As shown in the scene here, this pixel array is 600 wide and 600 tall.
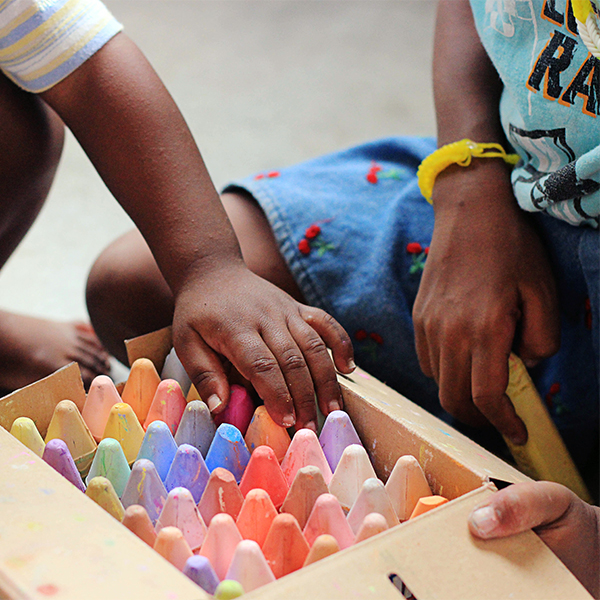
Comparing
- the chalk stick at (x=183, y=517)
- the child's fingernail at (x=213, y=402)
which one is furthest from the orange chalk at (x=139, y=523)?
the child's fingernail at (x=213, y=402)

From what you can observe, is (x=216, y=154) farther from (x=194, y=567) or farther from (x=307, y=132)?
(x=194, y=567)

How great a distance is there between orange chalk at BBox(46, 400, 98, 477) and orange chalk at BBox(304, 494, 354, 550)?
0.60ft

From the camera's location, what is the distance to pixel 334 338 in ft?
1.82

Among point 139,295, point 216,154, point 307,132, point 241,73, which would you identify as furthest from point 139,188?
point 241,73

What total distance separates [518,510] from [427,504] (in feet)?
0.20

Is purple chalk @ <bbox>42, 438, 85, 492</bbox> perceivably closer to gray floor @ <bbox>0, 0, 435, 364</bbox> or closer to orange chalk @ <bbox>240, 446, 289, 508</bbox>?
orange chalk @ <bbox>240, 446, 289, 508</bbox>

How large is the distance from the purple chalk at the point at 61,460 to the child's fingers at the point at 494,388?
0.33 meters

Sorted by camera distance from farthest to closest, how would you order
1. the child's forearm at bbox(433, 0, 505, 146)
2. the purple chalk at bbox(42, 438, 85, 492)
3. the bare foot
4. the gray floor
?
the gray floor → the bare foot → the child's forearm at bbox(433, 0, 505, 146) → the purple chalk at bbox(42, 438, 85, 492)

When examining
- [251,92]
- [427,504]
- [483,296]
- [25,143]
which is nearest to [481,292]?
[483,296]

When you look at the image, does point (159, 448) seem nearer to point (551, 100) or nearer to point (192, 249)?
point (192, 249)

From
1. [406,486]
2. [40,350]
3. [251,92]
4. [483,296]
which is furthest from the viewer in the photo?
[251,92]

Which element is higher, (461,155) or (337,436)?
(461,155)

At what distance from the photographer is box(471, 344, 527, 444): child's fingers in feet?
1.88

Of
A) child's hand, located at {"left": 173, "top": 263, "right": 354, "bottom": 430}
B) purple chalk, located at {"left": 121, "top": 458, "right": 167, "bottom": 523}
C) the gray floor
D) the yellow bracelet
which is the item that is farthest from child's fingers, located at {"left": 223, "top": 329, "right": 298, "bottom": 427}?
the gray floor
